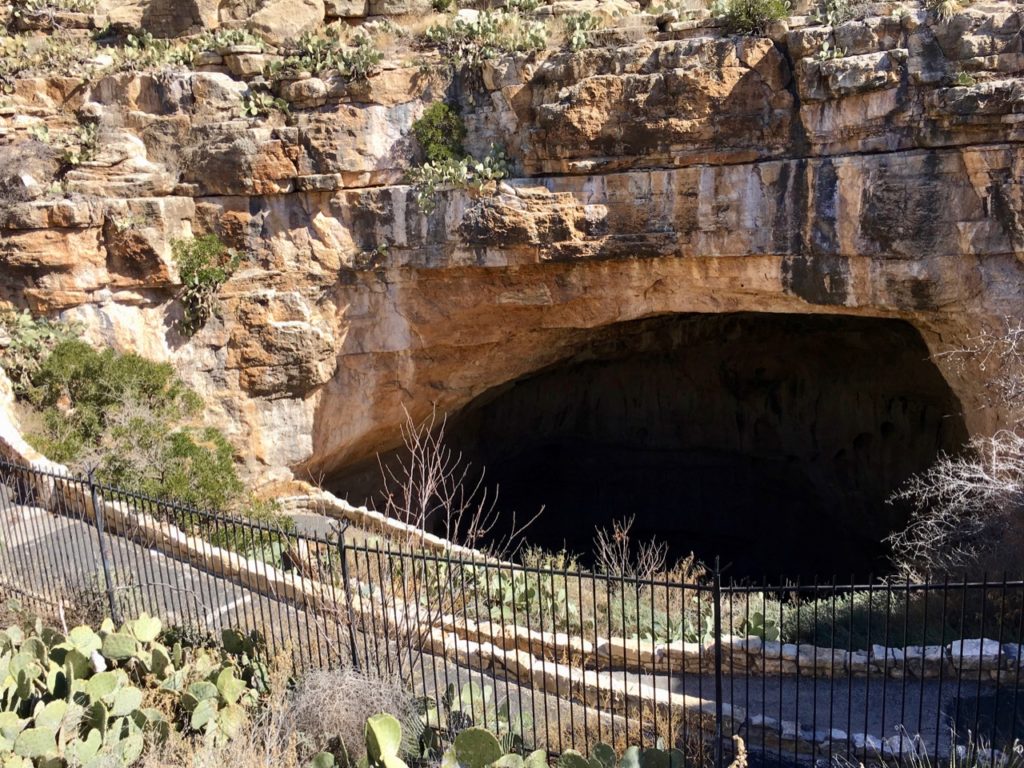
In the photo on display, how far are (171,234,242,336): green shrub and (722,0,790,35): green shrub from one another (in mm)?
7543

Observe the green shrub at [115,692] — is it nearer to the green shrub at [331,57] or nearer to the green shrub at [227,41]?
the green shrub at [331,57]

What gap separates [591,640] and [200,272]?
8115 millimetres

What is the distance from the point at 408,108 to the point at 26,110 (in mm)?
5816

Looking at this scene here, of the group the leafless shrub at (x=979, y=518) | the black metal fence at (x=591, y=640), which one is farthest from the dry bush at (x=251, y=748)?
the leafless shrub at (x=979, y=518)

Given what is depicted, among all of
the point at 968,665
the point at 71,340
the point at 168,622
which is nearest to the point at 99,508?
the point at 168,622

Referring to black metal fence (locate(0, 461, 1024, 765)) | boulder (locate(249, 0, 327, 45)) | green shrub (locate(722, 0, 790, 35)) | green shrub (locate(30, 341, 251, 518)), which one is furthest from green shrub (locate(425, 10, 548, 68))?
black metal fence (locate(0, 461, 1024, 765))

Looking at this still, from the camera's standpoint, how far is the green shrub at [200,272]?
1250cm

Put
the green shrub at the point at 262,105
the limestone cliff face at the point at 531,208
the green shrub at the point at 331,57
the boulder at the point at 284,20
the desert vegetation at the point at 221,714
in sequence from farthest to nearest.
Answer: the boulder at the point at 284,20, the green shrub at the point at 262,105, the green shrub at the point at 331,57, the limestone cliff face at the point at 531,208, the desert vegetation at the point at 221,714

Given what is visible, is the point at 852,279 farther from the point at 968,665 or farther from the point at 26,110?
Answer: the point at 26,110

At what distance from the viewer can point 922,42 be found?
977 centimetres

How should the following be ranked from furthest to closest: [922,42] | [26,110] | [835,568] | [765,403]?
1. [765,403]
2. [835,568]
3. [26,110]
4. [922,42]

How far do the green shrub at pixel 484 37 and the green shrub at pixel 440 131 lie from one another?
2.18 ft

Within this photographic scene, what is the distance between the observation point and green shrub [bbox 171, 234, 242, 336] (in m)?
12.5

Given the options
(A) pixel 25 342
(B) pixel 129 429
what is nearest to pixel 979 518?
(B) pixel 129 429
